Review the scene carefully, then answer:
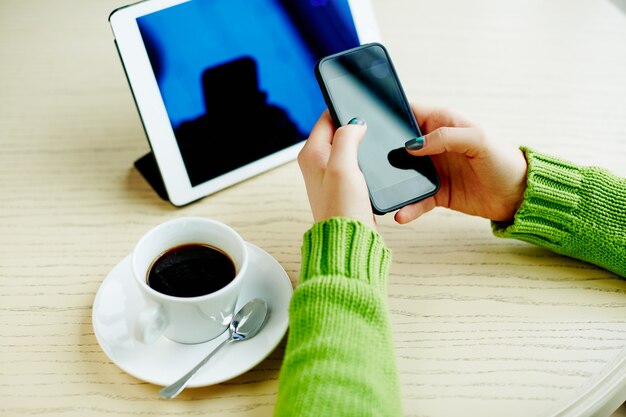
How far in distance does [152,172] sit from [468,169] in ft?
1.39

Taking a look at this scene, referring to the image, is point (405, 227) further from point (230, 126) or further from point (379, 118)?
point (230, 126)

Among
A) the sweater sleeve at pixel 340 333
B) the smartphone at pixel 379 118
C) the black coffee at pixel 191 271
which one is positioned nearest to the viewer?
the sweater sleeve at pixel 340 333

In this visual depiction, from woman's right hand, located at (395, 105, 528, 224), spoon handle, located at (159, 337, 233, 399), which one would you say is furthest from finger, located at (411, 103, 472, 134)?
spoon handle, located at (159, 337, 233, 399)

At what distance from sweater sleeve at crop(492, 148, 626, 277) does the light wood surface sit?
0.09 ft

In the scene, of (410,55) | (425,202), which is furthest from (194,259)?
(410,55)

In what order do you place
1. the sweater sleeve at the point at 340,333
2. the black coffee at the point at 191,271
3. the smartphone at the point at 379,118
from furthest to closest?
the smartphone at the point at 379,118
the black coffee at the point at 191,271
the sweater sleeve at the point at 340,333

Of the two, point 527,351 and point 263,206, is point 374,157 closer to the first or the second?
point 263,206

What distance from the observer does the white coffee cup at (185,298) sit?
0.54 meters

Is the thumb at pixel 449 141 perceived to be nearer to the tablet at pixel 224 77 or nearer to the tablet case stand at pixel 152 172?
the tablet at pixel 224 77

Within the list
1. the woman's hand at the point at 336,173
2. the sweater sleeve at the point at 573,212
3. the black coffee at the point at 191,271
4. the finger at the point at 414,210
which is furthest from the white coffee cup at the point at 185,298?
the sweater sleeve at the point at 573,212

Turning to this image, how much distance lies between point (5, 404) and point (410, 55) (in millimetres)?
790

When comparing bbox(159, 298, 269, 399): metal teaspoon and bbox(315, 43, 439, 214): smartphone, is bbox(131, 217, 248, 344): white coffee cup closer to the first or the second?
bbox(159, 298, 269, 399): metal teaspoon

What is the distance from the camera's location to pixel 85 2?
3.47 ft

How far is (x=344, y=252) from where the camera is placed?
56cm
